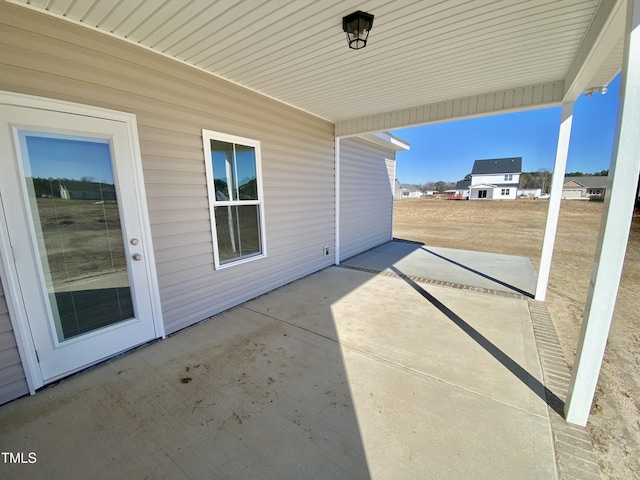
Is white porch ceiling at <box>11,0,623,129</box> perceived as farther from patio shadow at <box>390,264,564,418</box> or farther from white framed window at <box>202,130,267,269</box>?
patio shadow at <box>390,264,564,418</box>

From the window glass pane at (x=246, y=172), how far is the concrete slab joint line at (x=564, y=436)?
3.89 m

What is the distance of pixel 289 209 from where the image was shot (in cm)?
453

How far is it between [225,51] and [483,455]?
3965 mm

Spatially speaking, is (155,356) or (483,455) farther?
(155,356)

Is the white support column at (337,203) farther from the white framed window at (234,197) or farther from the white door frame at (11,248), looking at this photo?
the white door frame at (11,248)

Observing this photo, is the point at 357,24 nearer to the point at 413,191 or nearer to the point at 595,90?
the point at 595,90

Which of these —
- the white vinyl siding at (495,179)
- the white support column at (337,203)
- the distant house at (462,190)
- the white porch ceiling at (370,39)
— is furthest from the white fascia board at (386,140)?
the distant house at (462,190)

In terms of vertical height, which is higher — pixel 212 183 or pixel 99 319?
pixel 212 183

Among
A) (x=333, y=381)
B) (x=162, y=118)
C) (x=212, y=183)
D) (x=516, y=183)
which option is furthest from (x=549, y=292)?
(x=516, y=183)

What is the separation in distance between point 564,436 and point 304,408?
5.80ft

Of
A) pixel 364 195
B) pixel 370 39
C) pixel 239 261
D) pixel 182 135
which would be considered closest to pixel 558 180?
pixel 370 39

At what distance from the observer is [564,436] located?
→ 5.59 ft

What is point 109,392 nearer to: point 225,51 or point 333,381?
point 333,381

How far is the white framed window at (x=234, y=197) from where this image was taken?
331 cm
